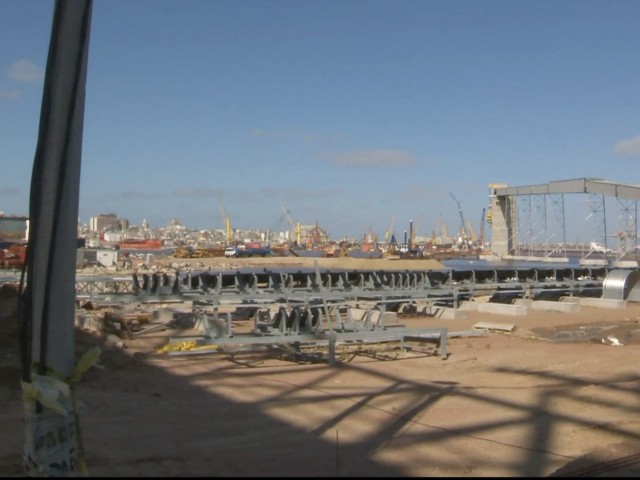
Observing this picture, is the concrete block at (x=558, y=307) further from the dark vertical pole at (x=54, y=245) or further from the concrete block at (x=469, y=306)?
the dark vertical pole at (x=54, y=245)

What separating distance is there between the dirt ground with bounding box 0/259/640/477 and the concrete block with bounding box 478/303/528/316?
Answer: 8.41 metres

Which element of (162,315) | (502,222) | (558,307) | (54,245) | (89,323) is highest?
(502,222)

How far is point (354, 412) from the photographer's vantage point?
909cm

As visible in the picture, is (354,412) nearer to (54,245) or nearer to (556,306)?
(54,245)

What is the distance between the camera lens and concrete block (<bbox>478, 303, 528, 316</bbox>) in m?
24.1

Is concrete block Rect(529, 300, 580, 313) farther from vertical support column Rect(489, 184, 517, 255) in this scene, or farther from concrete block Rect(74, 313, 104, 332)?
vertical support column Rect(489, 184, 517, 255)

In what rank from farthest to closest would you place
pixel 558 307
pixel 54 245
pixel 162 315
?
1. pixel 558 307
2. pixel 162 315
3. pixel 54 245

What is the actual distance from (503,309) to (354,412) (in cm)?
1650

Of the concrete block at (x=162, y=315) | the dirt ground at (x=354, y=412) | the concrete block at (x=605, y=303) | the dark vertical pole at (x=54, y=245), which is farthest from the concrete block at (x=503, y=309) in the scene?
the dark vertical pole at (x=54, y=245)

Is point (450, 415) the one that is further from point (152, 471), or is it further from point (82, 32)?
point (82, 32)

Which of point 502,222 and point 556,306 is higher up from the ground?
point 502,222

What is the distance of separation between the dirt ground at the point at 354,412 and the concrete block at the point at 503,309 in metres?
8.41

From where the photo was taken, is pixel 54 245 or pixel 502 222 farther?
pixel 502 222

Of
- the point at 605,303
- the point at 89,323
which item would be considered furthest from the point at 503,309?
the point at 89,323
